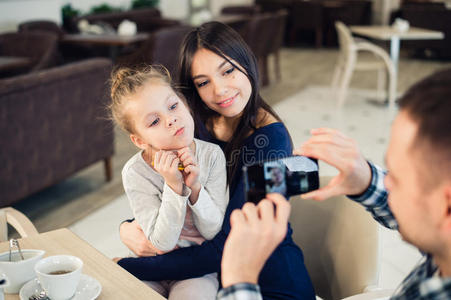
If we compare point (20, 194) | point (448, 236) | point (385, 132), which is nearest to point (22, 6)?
point (20, 194)

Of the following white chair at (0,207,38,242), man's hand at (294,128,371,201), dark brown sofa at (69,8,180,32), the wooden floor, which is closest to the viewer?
man's hand at (294,128,371,201)

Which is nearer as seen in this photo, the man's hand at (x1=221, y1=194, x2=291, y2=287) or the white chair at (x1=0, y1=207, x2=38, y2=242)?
the man's hand at (x1=221, y1=194, x2=291, y2=287)

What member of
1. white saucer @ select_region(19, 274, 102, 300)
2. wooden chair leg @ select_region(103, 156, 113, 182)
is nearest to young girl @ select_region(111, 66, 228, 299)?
white saucer @ select_region(19, 274, 102, 300)

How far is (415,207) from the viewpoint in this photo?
65 cm

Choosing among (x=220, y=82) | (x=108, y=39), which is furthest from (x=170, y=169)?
(x=108, y=39)

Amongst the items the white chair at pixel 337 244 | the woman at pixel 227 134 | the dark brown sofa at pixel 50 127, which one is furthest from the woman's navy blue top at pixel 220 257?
the dark brown sofa at pixel 50 127

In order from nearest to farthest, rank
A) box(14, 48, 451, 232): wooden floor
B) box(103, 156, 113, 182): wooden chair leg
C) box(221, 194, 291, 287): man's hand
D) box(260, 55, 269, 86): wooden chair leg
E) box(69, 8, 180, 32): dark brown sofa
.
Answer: box(221, 194, 291, 287): man's hand < box(14, 48, 451, 232): wooden floor < box(103, 156, 113, 182): wooden chair leg < box(260, 55, 269, 86): wooden chair leg < box(69, 8, 180, 32): dark brown sofa

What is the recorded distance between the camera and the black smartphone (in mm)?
832

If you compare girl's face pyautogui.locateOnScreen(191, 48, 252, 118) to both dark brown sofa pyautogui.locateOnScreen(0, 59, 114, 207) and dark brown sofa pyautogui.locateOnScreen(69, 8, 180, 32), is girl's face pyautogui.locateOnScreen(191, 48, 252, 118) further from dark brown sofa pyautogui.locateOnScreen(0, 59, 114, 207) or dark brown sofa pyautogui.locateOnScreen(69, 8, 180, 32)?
dark brown sofa pyautogui.locateOnScreen(69, 8, 180, 32)

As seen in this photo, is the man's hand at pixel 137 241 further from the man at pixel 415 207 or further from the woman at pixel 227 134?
the man at pixel 415 207

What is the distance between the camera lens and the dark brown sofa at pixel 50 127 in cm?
273

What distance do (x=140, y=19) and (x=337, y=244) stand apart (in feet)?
22.4

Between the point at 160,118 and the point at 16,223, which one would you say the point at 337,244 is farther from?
the point at 16,223

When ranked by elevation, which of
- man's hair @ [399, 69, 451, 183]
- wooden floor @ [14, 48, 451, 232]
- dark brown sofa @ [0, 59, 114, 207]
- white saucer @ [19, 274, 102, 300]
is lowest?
wooden floor @ [14, 48, 451, 232]
